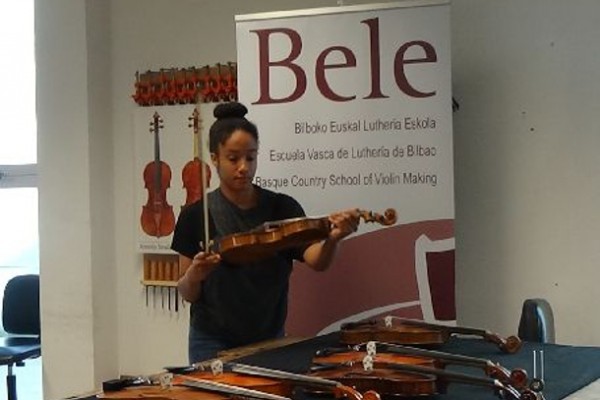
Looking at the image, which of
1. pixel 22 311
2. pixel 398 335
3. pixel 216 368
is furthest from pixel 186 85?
pixel 216 368

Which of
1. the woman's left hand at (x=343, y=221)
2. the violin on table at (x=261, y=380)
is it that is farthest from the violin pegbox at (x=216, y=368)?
the woman's left hand at (x=343, y=221)

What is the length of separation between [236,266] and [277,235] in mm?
191

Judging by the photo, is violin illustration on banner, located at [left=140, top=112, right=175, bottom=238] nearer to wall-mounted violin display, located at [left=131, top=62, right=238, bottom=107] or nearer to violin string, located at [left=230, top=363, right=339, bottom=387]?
wall-mounted violin display, located at [left=131, top=62, right=238, bottom=107]

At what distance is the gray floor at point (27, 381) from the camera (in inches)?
191

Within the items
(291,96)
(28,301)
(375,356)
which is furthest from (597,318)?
(28,301)

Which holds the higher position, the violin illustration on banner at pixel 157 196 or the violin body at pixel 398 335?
the violin illustration on banner at pixel 157 196

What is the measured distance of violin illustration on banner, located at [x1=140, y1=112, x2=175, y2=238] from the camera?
4016 mm

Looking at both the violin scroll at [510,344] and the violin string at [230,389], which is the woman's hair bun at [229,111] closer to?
the violin scroll at [510,344]

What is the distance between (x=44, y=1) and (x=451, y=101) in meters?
2.05

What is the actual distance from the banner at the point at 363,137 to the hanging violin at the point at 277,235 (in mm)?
785

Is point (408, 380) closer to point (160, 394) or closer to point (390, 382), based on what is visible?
point (390, 382)

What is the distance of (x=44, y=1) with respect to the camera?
13.6ft

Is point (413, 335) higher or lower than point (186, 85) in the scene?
lower

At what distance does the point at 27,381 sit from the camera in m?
5.08
